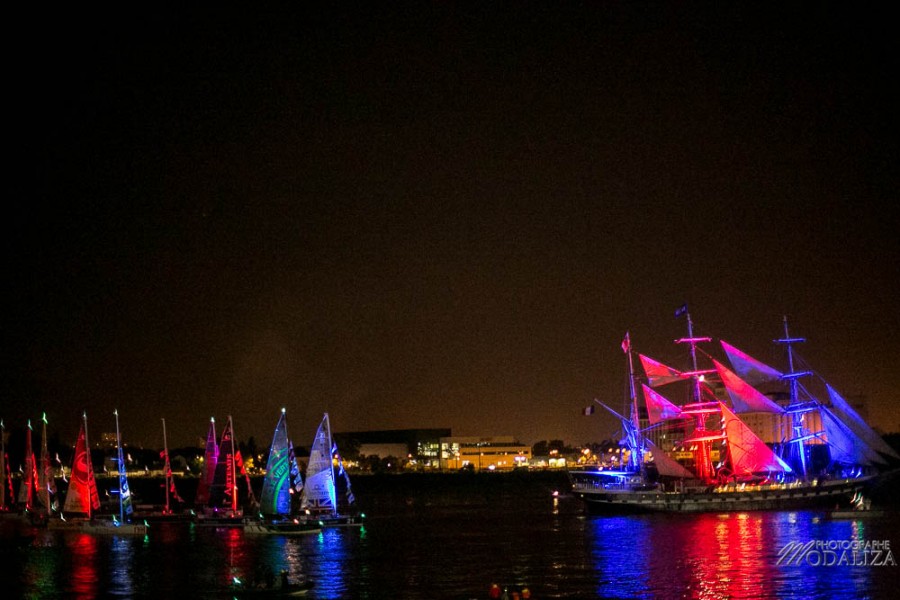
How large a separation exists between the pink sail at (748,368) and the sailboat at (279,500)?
58.9 m

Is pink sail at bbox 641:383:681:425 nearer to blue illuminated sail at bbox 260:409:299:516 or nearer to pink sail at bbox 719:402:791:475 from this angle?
pink sail at bbox 719:402:791:475

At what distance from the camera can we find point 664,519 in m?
97.6

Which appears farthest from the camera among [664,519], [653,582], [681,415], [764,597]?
[681,415]

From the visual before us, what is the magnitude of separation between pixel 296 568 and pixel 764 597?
87.3 ft

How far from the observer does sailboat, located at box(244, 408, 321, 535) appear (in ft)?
263

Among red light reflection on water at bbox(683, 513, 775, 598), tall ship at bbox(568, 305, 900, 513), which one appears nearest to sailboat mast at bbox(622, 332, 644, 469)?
tall ship at bbox(568, 305, 900, 513)

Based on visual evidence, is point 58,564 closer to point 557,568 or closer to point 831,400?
point 557,568

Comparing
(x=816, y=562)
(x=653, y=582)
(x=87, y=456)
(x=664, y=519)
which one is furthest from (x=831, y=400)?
(x=87, y=456)

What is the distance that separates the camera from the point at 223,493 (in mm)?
91625

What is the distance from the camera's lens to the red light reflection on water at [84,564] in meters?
55.5

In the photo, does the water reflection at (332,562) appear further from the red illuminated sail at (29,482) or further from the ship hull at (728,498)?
the red illuminated sail at (29,482)

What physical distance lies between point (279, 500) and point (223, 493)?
11.9 m

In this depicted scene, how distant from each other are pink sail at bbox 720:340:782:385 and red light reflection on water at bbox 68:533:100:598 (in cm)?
7204

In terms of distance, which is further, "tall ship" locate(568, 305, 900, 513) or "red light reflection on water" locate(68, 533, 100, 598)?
"tall ship" locate(568, 305, 900, 513)
